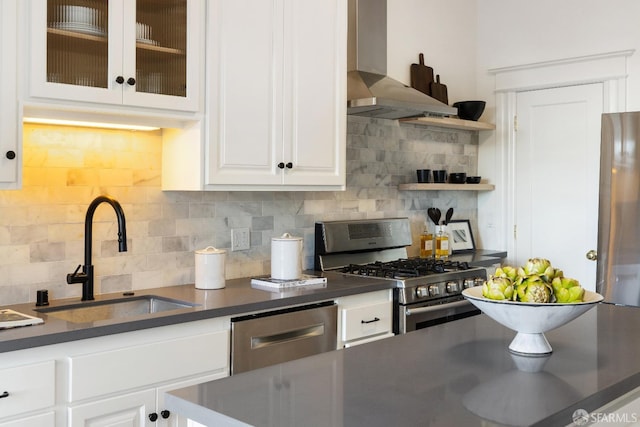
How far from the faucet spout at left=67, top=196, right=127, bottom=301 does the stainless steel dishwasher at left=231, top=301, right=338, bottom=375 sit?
63 centimetres

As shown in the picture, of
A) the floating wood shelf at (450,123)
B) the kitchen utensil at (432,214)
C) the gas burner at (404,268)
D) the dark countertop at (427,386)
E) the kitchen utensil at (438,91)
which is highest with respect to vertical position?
the kitchen utensil at (438,91)

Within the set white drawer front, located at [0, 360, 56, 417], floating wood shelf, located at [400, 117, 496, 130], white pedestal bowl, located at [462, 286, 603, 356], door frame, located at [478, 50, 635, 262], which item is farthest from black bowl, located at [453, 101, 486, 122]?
white drawer front, located at [0, 360, 56, 417]

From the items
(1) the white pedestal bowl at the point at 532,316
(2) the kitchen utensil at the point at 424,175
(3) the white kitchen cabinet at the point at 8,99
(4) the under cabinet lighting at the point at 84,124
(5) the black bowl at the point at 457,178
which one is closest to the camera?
(1) the white pedestal bowl at the point at 532,316

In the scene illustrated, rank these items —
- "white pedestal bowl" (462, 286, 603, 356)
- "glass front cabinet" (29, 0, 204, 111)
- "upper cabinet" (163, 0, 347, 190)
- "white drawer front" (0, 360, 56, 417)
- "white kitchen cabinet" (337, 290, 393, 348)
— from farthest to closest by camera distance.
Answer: "white kitchen cabinet" (337, 290, 393, 348)
"upper cabinet" (163, 0, 347, 190)
"glass front cabinet" (29, 0, 204, 111)
"white drawer front" (0, 360, 56, 417)
"white pedestal bowl" (462, 286, 603, 356)

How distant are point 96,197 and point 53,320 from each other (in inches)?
26.9

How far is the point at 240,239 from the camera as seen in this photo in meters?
3.49

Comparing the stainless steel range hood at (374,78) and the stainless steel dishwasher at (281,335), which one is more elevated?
the stainless steel range hood at (374,78)

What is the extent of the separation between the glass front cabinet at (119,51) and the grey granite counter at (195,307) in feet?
2.69

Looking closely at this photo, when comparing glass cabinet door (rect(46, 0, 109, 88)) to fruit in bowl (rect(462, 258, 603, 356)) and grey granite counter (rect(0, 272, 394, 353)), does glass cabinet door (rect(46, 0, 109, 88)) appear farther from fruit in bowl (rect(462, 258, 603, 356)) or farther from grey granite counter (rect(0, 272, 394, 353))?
fruit in bowl (rect(462, 258, 603, 356))

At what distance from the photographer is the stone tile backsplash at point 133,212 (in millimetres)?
2701

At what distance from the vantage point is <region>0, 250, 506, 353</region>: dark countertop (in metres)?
2.12

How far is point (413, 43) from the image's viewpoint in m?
4.49

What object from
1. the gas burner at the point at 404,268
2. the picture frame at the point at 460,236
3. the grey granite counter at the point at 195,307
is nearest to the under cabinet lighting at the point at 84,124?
the grey granite counter at the point at 195,307

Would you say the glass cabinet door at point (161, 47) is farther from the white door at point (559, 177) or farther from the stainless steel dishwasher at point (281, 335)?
the white door at point (559, 177)
